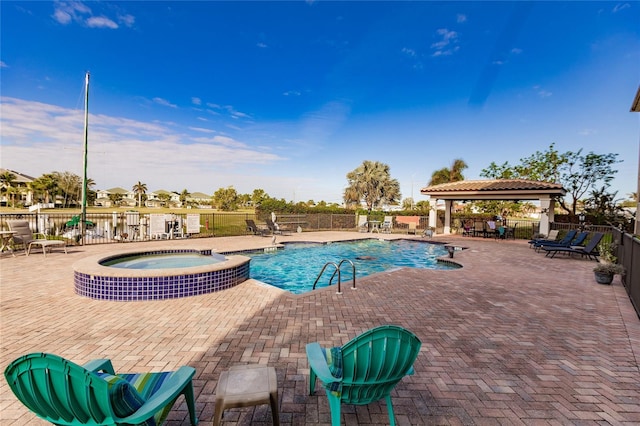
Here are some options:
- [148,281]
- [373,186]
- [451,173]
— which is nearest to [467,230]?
[451,173]

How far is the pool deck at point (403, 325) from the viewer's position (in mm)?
2453

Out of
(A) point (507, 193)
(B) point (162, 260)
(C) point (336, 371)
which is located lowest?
(B) point (162, 260)

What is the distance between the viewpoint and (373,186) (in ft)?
136

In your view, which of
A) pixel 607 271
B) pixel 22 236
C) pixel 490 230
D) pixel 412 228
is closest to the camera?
pixel 607 271

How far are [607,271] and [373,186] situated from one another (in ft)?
115

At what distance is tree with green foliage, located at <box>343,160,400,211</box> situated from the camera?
136 feet

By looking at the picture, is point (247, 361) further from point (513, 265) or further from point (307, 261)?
point (513, 265)

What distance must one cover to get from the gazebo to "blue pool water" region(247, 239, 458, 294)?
579 cm

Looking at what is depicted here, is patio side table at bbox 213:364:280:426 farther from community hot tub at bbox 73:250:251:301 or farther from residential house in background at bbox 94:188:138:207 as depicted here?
residential house in background at bbox 94:188:138:207

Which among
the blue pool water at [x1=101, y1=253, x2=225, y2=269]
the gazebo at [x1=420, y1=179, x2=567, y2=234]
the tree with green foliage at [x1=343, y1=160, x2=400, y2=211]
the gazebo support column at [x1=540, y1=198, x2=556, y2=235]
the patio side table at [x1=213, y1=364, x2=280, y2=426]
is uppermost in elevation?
the tree with green foliage at [x1=343, y1=160, x2=400, y2=211]

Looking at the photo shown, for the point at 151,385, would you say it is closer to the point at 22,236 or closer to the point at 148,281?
the point at 148,281

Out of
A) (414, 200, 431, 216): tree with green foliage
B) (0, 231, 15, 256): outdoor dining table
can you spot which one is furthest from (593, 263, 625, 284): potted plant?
(414, 200, 431, 216): tree with green foliage

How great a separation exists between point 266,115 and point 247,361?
25452 millimetres

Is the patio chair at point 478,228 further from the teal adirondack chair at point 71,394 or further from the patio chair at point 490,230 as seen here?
the teal adirondack chair at point 71,394
